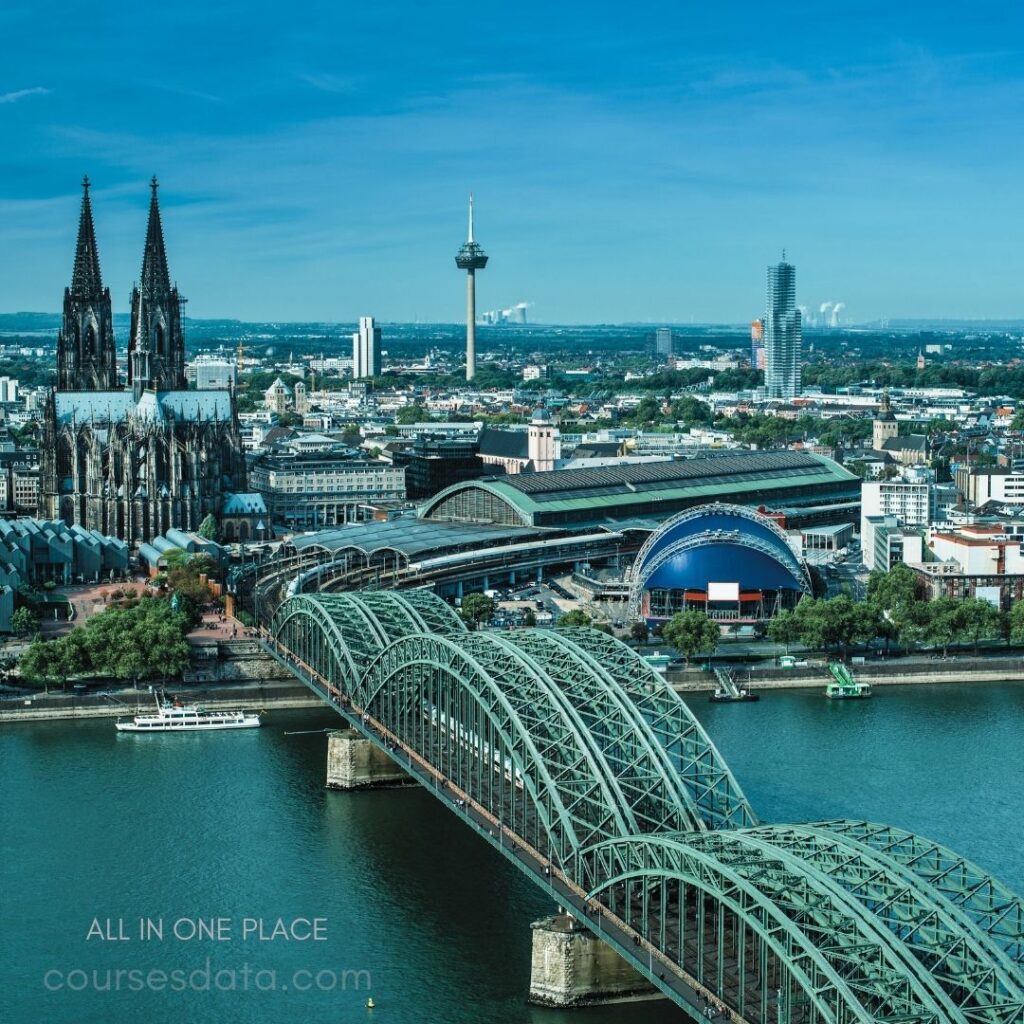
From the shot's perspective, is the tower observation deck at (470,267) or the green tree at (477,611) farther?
the tower observation deck at (470,267)

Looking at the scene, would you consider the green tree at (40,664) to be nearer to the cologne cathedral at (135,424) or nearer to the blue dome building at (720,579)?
the blue dome building at (720,579)

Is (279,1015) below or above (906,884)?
below

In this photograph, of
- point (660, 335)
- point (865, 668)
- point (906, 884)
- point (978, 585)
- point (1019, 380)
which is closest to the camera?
point (906, 884)

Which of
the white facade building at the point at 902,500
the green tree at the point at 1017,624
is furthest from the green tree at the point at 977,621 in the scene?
the white facade building at the point at 902,500

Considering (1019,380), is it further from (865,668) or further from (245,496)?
(865,668)

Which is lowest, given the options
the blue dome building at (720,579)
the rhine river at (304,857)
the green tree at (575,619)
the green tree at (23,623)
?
the rhine river at (304,857)

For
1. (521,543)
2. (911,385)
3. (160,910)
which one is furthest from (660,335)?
(160,910)

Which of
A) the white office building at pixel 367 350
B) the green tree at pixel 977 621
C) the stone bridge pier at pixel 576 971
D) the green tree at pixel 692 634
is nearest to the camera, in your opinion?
the stone bridge pier at pixel 576 971
